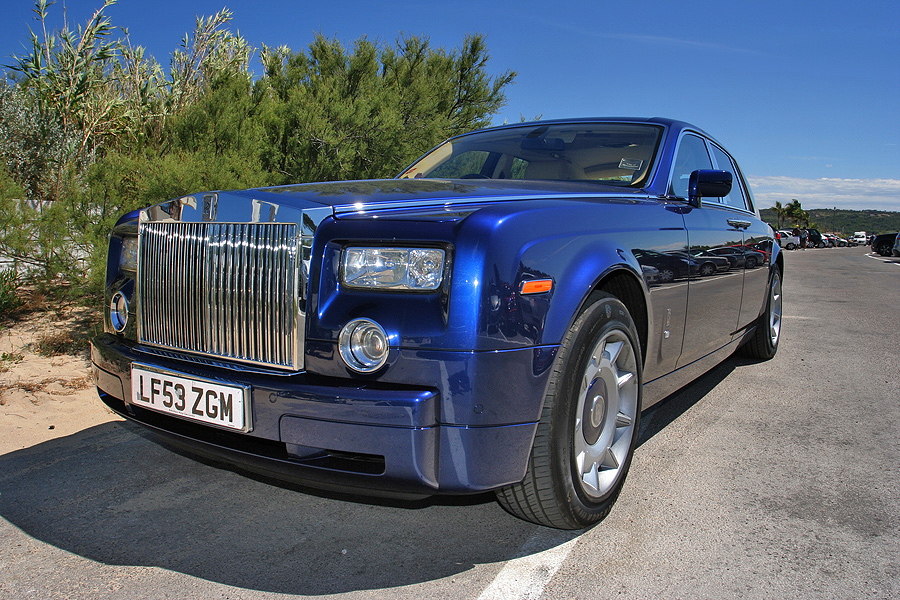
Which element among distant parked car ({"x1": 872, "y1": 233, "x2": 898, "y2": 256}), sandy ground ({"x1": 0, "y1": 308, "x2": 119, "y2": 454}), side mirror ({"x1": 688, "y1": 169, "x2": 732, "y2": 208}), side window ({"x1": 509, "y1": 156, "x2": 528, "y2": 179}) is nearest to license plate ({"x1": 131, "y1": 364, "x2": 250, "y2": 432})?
sandy ground ({"x1": 0, "y1": 308, "x2": 119, "y2": 454})

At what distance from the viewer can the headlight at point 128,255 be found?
2609mm

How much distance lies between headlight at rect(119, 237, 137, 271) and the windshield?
5.05 feet

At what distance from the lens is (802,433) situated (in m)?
3.41

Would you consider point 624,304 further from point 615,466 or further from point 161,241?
point 161,241

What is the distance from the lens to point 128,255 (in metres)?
2.64

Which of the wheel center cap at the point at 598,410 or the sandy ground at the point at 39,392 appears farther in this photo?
the sandy ground at the point at 39,392

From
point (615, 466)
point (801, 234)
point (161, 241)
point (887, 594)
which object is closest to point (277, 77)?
point (161, 241)

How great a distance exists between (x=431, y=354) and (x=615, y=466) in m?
1.06

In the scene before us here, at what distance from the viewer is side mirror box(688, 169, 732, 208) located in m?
3.21

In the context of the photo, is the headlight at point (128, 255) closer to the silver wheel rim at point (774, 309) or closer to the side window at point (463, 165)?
the side window at point (463, 165)

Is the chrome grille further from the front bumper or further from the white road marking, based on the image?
the white road marking

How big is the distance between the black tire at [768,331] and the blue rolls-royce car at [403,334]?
2.57m

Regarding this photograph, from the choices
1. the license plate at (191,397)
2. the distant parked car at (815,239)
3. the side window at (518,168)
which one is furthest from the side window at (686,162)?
the distant parked car at (815,239)

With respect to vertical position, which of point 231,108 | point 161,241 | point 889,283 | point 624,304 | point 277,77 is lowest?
point 889,283
